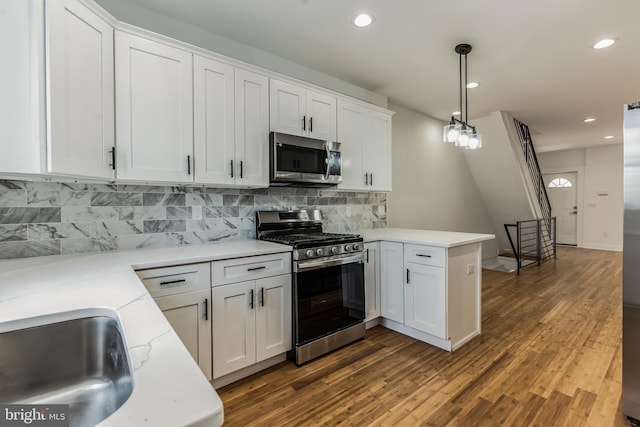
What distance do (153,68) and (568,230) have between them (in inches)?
395

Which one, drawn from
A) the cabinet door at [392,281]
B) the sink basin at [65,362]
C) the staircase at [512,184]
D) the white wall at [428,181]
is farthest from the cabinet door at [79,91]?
the staircase at [512,184]

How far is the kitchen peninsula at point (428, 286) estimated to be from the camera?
254 cm

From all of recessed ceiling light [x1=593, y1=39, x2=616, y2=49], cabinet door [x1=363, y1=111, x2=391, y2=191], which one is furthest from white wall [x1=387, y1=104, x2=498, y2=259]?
recessed ceiling light [x1=593, y1=39, x2=616, y2=49]

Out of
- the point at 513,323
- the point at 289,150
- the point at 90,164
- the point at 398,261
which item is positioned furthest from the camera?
the point at 513,323

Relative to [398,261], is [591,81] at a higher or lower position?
higher

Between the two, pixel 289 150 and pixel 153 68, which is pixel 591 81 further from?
pixel 153 68

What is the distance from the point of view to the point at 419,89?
3.75 metres

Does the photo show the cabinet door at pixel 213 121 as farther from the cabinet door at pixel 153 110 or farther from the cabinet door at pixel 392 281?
the cabinet door at pixel 392 281

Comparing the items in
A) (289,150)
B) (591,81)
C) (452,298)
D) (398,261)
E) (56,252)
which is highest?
(591,81)

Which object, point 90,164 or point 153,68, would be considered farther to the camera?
point 153,68

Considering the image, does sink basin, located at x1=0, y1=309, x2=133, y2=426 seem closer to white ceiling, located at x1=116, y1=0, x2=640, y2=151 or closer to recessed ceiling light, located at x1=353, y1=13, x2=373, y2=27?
white ceiling, located at x1=116, y1=0, x2=640, y2=151

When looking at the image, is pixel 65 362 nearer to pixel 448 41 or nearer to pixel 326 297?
pixel 326 297

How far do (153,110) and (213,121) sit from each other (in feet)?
1.32

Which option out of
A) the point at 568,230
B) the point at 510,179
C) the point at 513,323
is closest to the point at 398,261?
the point at 513,323
